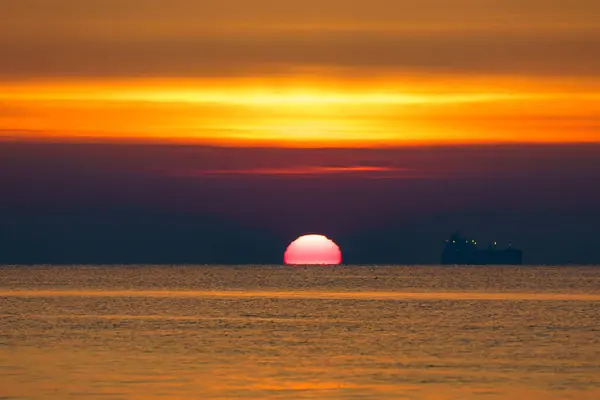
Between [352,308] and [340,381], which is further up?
→ [352,308]

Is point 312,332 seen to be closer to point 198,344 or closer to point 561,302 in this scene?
point 198,344

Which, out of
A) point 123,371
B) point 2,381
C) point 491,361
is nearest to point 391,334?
point 491,361

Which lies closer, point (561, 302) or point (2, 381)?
point (2, 381)

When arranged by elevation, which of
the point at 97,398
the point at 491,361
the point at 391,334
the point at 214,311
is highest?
the point at 214,311

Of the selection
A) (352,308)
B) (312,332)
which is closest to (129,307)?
(352,308)

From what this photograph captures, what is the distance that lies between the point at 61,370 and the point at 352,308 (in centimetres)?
7004

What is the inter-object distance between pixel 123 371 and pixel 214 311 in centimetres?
6213

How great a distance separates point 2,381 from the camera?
54844 millimetres

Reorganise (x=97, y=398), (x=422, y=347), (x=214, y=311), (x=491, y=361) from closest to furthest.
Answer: (x=97, y=398), (x=491, y=361), (x=422, y=347), (x=214, y=311)

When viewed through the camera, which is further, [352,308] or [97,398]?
[352,308]

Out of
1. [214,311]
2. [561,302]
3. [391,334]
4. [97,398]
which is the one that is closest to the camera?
[97,398]

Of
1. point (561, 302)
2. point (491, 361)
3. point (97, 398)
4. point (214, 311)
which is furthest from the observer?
point (561, 302)

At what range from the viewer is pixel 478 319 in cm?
10656

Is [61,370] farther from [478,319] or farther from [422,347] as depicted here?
[478,319]
